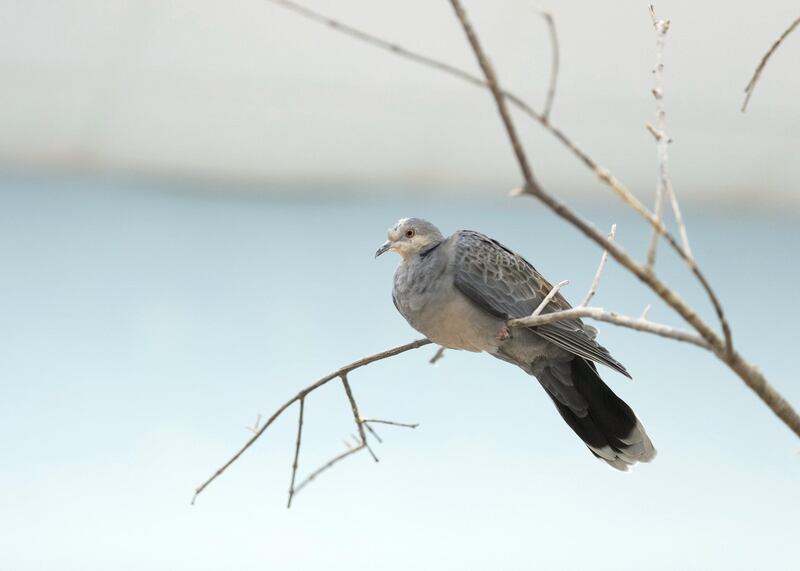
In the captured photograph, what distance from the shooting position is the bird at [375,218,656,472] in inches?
53.2

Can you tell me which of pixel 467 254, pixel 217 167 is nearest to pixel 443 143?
pixel 217 167

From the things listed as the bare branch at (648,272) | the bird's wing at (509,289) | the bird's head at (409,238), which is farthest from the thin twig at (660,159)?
the bird's head at (409,238)

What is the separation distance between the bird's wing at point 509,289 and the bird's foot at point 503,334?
19 mm

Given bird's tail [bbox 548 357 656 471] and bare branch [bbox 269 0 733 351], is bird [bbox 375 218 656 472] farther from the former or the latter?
bare branch [bbox 269 0 733 351]

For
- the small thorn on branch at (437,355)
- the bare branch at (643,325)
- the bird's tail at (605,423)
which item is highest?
the small thorn on branch at (437,355)

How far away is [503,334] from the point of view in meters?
1.38

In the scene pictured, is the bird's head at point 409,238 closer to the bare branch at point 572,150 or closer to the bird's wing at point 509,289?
the bird's wing at point 509,289

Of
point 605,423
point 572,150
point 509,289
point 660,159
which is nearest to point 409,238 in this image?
point 509,289

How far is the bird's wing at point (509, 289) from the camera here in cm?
133

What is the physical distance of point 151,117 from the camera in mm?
2859

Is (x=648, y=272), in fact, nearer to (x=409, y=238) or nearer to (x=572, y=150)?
(x=572, y=150)

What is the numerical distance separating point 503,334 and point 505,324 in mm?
15

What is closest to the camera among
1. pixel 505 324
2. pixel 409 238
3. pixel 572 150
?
pixel 572 150

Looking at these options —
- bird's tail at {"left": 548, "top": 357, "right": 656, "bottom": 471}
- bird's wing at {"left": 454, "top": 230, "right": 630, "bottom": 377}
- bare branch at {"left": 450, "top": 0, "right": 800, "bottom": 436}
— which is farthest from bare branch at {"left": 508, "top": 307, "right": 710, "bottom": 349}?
bird's tail at {"left": 548, "top": 357, "right": 656, "bottom": 471}
